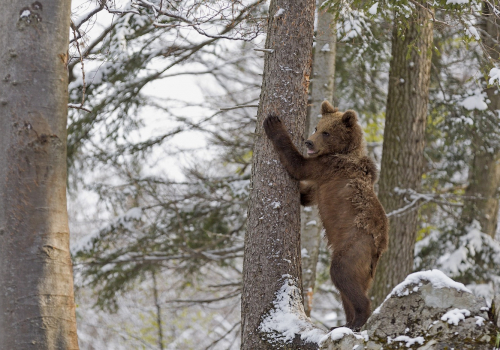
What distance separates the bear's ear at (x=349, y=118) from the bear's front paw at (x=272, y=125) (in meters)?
1.24

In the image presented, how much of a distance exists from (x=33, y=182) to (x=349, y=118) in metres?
3.37

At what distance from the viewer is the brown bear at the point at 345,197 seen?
484 cm

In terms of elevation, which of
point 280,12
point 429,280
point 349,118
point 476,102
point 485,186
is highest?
point 476,102

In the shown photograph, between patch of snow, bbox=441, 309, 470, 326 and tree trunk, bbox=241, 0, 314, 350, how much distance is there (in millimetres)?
1457

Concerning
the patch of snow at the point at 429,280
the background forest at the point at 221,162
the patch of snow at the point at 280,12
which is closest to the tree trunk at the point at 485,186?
the background forest at the point at 221,162

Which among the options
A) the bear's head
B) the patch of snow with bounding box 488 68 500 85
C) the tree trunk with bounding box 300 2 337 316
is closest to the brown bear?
the bear's head

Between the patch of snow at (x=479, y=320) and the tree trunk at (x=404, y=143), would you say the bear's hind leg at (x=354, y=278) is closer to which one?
the patch of snow at (x=479, y=320)

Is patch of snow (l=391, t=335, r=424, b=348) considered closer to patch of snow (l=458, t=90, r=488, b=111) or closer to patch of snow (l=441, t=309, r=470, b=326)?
patch of snow (l=441, t=309, r=470, b=326)

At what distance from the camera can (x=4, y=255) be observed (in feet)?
12.4

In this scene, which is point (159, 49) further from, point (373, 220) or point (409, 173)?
point (373, 220)

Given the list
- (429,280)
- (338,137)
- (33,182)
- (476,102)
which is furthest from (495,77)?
(33,182)

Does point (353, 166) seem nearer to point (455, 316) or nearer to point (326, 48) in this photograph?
point (455, 316)

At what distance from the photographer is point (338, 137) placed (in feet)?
19.1

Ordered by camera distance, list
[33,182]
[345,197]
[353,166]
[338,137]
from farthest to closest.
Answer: [338,137], [353,166], [345,197], [33,182]
